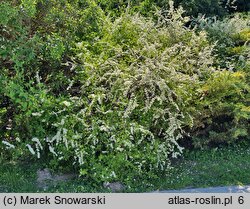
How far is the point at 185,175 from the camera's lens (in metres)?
4.45

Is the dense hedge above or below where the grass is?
above

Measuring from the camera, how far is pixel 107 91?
4.57m

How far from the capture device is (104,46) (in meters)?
4.90

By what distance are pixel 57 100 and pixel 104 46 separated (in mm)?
960

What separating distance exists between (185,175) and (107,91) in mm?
1198

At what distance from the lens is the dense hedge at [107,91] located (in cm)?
423

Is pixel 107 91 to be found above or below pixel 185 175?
above

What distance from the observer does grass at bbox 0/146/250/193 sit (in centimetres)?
419

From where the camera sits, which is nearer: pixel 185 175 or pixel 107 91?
pixel 185 175

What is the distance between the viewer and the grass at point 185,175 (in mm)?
4191

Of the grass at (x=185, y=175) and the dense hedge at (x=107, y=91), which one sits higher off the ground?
the dense hedge at (x=107, y=91)

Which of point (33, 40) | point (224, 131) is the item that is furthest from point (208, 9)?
point (33, 40)

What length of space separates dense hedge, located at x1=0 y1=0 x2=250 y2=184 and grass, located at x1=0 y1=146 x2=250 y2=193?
13cm

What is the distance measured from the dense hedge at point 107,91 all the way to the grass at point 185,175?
126 mm
